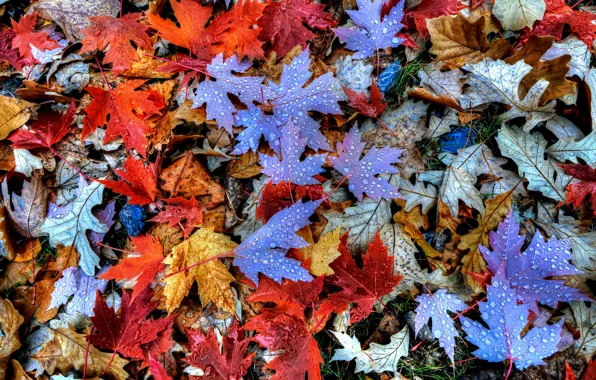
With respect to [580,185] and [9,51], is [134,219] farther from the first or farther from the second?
[580,185]

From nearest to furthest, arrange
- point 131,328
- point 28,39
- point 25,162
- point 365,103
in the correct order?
point 131,328 → point 365,103 → point 25,162 → point 28,39

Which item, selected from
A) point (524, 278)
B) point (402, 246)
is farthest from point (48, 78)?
point (524, 278)

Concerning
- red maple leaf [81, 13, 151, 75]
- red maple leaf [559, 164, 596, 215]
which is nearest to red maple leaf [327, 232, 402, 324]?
red maple leaf [559, 164, 596, 215]

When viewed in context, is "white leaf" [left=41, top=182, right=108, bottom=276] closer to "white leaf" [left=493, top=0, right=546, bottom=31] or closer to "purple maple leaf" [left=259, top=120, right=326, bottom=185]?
"purple maple leaf" [left=259, top=120, right=326, bottom=185]

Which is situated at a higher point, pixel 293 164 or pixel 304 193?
pixel 293 164

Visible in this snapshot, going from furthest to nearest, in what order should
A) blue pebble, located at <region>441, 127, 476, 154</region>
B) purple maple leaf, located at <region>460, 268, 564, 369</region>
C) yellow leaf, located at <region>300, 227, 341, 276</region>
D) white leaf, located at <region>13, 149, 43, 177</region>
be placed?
white leaf, located at <region>13, 149, 43, 177</region> → blue pebble, located at <region>441, 127, 476, 154</region> → yellow leaf, located at <region>300, 227, 341, 276</region> → purple maple leaf, located at <region>460, 268, 564, 369</region>

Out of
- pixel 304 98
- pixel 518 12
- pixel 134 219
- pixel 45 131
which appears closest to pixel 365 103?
pixel 304 98

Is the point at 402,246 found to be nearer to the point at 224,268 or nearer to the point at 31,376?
the point at 224,268
